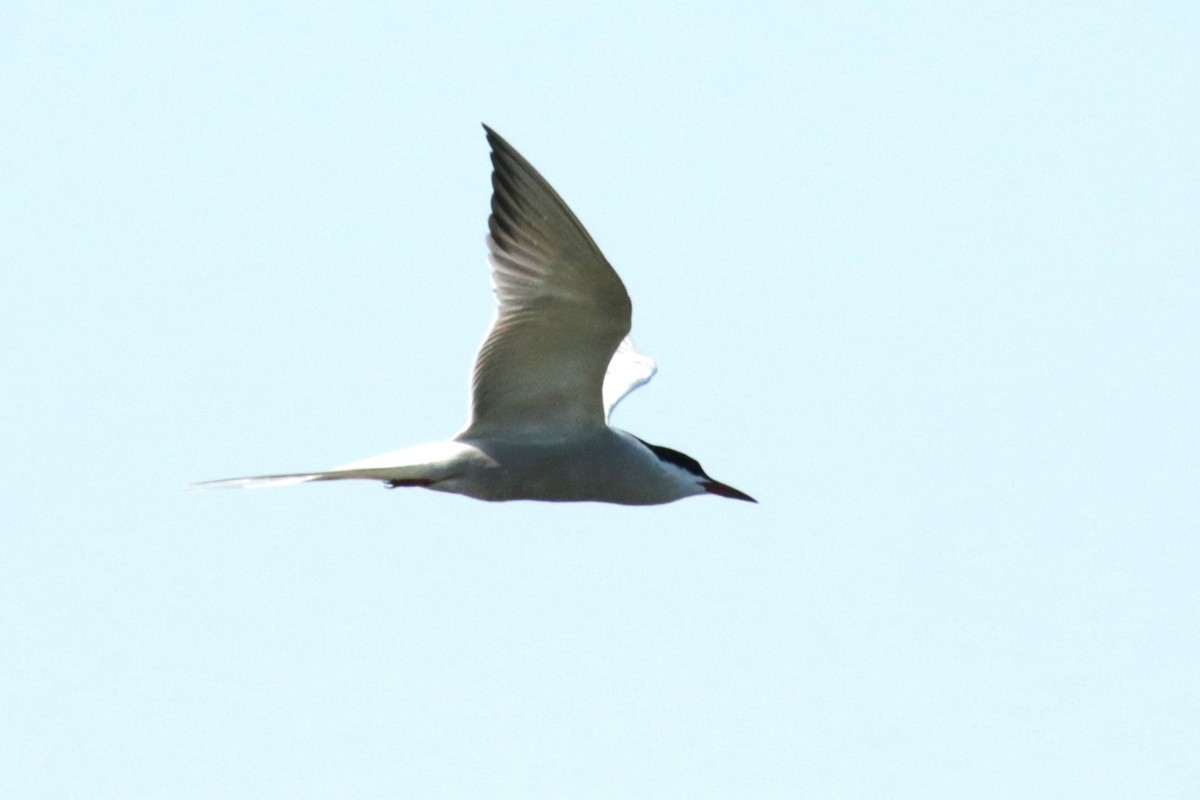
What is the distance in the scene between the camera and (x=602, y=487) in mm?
8164

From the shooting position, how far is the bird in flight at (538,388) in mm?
7348

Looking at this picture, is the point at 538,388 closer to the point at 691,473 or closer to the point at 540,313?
the point at 540,313

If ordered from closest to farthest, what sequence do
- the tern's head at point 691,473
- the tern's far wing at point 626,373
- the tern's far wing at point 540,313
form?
the tern's far wing at point 540,313 → the tern's head at point 691,473 → the tern's far wing at point 626,373

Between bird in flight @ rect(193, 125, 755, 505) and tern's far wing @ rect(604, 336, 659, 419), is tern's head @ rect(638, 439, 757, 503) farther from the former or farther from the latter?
tern's far wing @ rect(604, 336, 659, 419)

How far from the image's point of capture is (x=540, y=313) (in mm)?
7656

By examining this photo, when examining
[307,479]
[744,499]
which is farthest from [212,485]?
[744,499]

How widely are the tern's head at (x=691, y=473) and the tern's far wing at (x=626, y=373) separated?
678 mm

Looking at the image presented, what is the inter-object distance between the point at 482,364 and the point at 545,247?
2.59 feet

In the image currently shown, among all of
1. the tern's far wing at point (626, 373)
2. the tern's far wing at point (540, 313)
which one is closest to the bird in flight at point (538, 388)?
the tern's far wing at point (540, 313)

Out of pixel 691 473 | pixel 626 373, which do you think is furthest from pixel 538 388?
pixel 626 373

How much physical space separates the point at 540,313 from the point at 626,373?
7.18ft

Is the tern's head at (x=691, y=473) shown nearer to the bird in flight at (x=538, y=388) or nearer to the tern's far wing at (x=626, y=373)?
the bird in flight at (x=538, y=388)

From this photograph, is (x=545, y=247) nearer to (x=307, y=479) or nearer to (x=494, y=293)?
(x=494, y=293)

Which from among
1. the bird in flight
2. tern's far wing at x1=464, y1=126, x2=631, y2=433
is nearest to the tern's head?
the bird in flight
